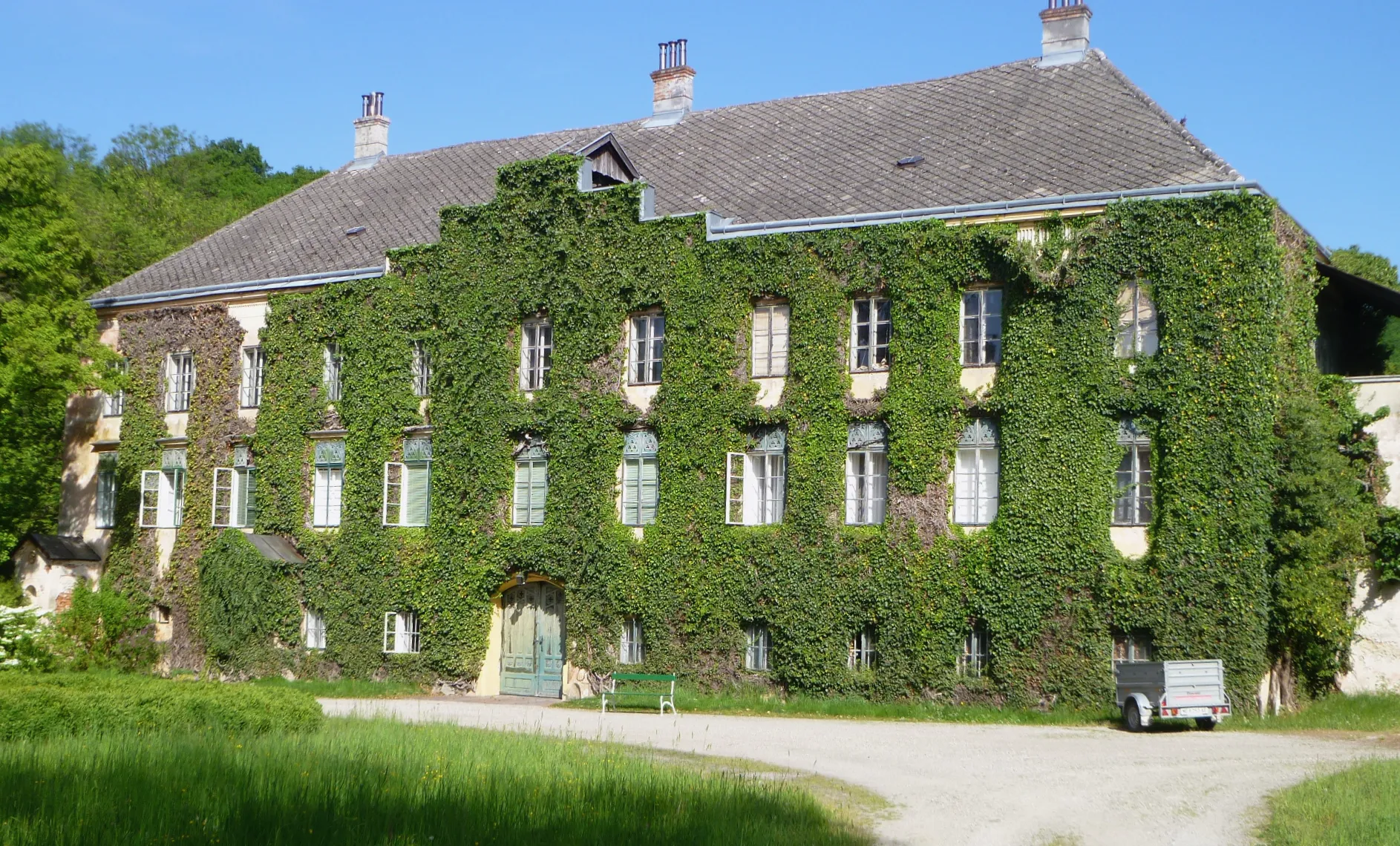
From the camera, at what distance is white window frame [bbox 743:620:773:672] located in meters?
28.6

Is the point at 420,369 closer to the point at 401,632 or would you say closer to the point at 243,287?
the point at 243,287

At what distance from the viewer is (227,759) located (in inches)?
592

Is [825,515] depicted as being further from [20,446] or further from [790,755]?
[20,446]

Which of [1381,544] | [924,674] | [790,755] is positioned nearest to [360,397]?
[924,674]

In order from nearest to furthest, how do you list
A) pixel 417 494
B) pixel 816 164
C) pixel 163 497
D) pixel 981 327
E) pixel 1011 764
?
pixel 1011 764
pixel 981 327
pixel 816 164
pixel 417 494
pixel 163 497

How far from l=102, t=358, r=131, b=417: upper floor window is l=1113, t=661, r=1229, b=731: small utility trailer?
2602 cm

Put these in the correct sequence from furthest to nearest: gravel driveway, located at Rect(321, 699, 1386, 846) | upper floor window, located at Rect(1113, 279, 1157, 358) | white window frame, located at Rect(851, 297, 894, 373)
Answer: white window frame, located at Rect(851, 297, 894, 373), upper floor window, located at Rect(1113, 279, 1157, 358), gravel driveway, located at Rect(321, 699, 1386, 846)

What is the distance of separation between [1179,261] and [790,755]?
39.2ft

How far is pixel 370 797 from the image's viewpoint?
13469 mm

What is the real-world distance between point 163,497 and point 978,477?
20.5 m

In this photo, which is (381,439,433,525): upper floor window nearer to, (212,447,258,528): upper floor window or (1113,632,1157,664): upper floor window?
(212,447,258,528): upper floor window

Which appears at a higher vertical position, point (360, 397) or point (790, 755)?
point (360, 397)

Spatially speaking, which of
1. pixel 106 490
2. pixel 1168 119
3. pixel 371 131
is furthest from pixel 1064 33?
pixel 106 490

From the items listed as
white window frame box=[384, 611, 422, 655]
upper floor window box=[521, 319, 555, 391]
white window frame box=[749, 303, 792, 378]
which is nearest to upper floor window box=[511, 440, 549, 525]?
upper floor window box=[521, 319, 555, 391]
